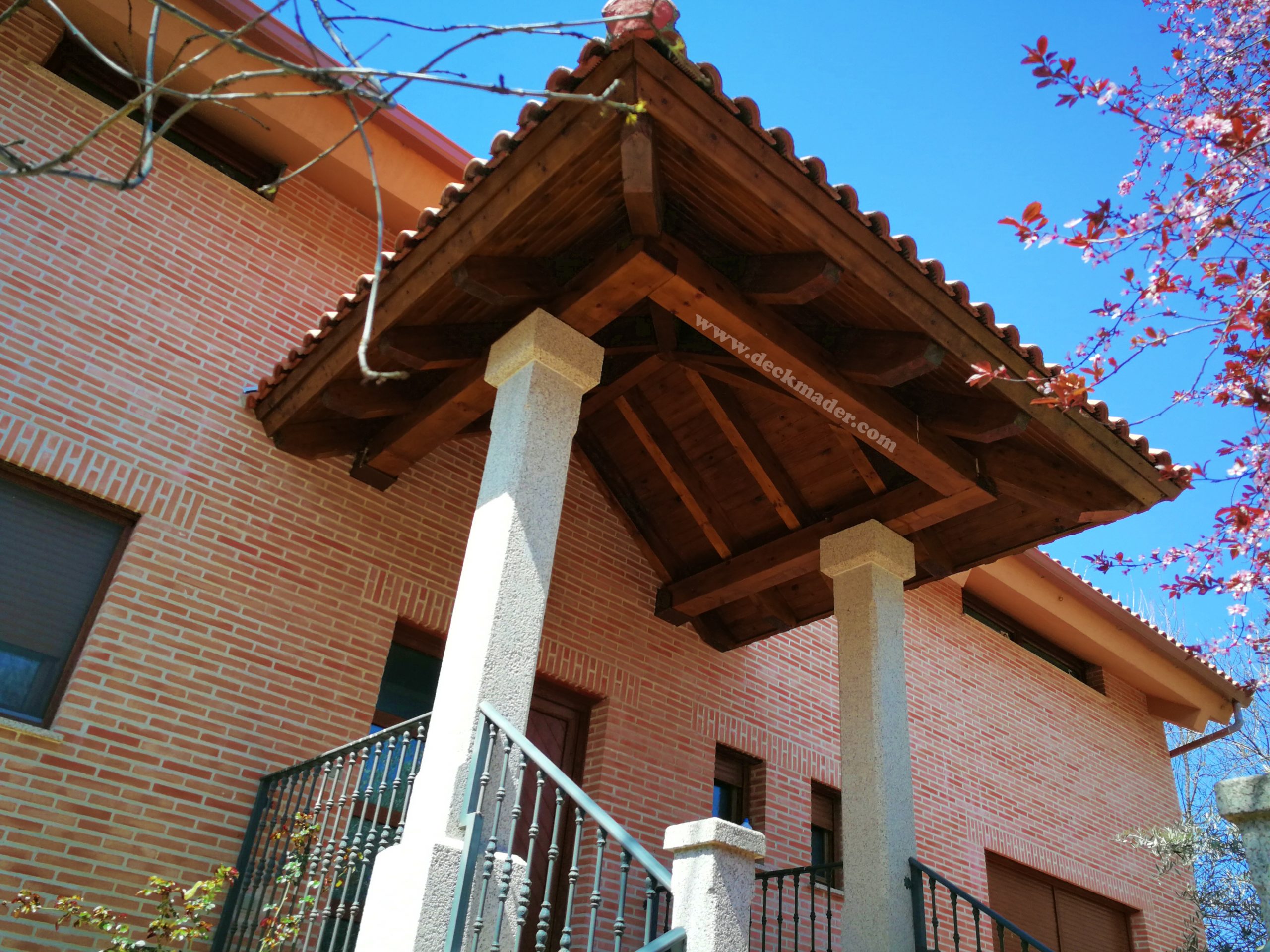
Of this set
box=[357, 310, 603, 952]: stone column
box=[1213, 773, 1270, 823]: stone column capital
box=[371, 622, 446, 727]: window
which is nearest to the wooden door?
box=[371, 622, 446, 727]: window

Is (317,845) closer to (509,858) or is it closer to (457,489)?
(509,858)

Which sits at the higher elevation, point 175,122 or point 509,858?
point 175,122

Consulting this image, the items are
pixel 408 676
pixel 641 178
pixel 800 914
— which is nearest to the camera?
pixel 641 178

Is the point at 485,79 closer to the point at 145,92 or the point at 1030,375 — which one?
the point at 145,92

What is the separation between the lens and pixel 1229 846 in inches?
381

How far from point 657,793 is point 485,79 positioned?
5874 mm

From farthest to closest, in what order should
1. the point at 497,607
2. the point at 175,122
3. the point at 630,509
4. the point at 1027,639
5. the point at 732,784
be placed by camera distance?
the point at 1027,639
the point at 732,784
the point at 630,509
the point at 175,122
the point at 497,607

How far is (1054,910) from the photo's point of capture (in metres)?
9.93

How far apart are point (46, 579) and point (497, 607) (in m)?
2.61

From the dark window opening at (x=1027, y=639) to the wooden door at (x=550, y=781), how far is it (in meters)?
5.20

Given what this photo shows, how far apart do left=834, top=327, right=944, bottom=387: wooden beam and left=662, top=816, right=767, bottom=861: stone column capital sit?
2601mm

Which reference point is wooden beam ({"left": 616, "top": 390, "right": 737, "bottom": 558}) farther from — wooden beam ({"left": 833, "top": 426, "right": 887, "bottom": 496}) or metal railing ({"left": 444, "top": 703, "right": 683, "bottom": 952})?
metal railing ({"left": 444, "top": 703, "right": 683, "bottom": 952})

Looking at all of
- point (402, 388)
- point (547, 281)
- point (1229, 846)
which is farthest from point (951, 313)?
point (1229, 846)

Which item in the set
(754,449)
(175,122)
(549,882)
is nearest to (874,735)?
(754,449)
